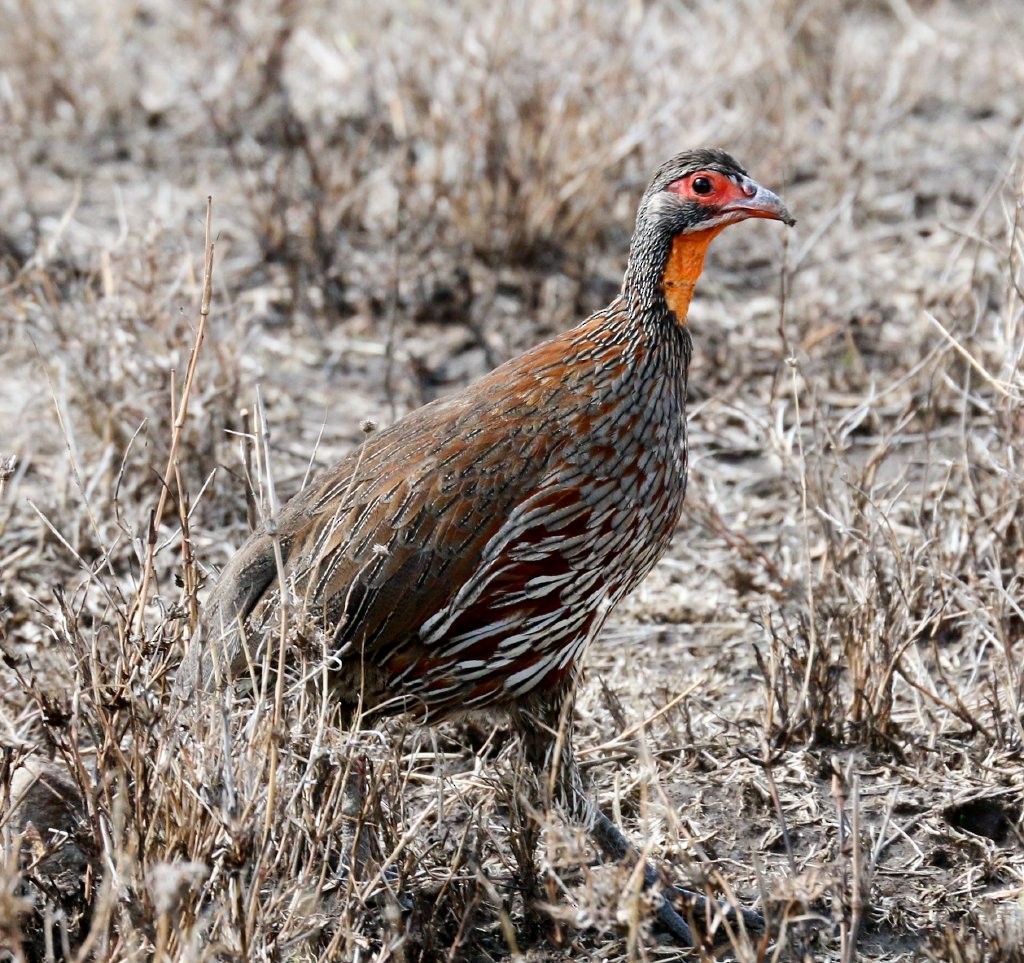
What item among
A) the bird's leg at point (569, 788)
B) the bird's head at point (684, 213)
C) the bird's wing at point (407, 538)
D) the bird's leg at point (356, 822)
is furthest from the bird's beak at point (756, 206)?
the bird's leg at point (356, 822)

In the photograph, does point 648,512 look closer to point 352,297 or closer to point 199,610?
point 199,610

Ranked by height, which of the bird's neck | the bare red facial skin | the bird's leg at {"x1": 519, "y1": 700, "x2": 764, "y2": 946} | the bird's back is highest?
the bare red facial skin

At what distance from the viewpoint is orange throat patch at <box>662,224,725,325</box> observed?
398cm

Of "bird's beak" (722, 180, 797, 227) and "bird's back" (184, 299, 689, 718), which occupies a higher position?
"bird's beak" (722, 180, 797, 227)

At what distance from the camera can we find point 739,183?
3969mm

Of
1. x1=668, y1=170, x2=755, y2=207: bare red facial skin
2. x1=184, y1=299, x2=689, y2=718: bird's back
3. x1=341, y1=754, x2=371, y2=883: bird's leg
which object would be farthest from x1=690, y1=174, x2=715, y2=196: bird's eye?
x1=341, y1=754, x2=371, y2=883: bird's leg

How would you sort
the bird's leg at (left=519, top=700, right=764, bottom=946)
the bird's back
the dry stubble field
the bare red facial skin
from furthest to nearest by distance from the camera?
the bare red facial skin < the bird's leg at (left=519, top=700, right=764, bottom=946) < the bird's back < the dry stubble field

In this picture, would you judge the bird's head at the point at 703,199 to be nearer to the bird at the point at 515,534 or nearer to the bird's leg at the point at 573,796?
the bird at the point at 515,534

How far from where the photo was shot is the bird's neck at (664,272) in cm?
397

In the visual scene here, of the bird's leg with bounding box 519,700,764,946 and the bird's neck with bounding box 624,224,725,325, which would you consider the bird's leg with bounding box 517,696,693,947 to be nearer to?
the bird's leg with bounding box 519,700,764,946

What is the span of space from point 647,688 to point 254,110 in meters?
4.53

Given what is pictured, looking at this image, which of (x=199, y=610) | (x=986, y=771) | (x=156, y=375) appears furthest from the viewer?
(x=156, y=375)

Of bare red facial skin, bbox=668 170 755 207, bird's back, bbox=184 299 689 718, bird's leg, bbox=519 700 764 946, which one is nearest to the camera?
bird's back, bbox=184 299 689 718

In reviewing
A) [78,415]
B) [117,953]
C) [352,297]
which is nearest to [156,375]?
[78,415]
